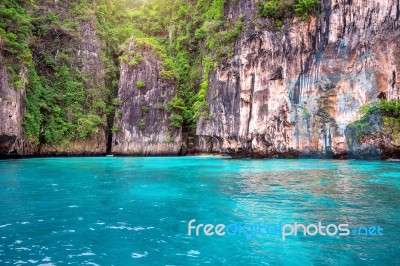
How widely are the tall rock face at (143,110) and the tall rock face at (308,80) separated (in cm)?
716

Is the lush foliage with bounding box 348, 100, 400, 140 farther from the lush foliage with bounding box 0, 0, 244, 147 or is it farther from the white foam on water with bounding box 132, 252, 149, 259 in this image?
the white foam on water with bounding box 132, 252, 149, 259

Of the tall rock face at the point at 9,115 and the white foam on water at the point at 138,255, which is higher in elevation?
the tall rock face at the point at 9,115

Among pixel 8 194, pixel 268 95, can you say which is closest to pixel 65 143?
pixel 268 95

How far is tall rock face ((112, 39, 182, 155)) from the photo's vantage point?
34.5 m

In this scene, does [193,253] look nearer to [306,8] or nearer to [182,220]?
[182,220]

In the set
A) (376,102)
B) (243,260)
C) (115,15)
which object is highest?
(115,15)

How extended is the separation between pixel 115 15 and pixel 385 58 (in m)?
35.4

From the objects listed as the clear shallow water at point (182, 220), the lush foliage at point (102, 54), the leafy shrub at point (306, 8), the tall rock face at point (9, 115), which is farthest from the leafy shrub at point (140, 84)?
the clear shallow water at point (182, 220)

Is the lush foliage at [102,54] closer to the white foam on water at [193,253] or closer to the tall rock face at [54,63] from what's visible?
the tall rock face at [54,63]

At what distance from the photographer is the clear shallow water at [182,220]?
4.19 metres

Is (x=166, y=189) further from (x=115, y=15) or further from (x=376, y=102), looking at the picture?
(x=115, y=15)

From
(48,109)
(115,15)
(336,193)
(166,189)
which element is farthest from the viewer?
(115,15)

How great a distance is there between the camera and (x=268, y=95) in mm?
26234

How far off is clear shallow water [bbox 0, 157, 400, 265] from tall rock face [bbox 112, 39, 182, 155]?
24.2 metres
